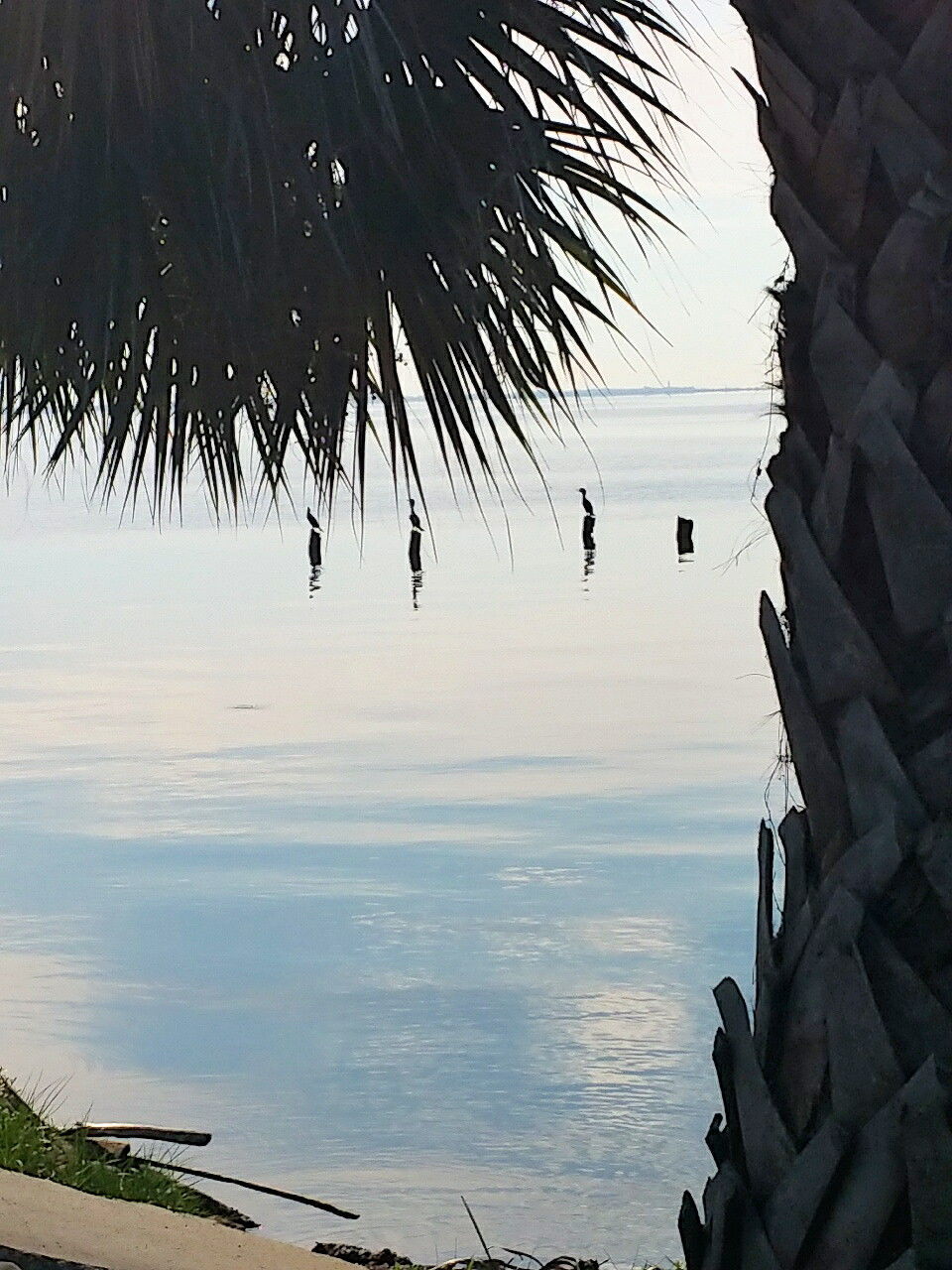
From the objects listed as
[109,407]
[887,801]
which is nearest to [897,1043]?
[887,801]

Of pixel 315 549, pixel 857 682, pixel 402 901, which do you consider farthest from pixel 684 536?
pixel 857 682

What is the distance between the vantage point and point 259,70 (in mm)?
3607

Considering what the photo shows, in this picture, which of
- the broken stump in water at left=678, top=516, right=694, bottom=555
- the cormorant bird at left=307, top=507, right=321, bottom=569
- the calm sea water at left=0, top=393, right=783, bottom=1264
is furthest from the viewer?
the broken stump in water at left=678, top=516, right=694, bottom=555

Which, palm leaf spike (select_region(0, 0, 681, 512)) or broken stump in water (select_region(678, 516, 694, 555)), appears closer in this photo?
palm leaf spike (select_region(0, 0, 681, 512))

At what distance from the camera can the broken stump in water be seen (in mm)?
37219

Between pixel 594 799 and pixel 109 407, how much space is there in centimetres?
971

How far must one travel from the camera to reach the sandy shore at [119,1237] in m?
3.11

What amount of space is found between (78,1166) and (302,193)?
2458 mm

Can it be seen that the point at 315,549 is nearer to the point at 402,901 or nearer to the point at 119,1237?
the point at 402,901

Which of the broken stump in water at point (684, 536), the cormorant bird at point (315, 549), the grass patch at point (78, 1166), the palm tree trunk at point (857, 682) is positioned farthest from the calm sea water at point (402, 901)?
the broken stump in water at point (684, 536)

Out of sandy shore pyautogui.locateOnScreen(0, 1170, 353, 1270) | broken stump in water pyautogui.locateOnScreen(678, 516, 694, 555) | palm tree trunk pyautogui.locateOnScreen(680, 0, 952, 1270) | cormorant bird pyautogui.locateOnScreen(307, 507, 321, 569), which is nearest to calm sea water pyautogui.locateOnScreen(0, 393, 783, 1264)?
palm tree trunk pyautogui.locateOnScreen(680, 0, 952, 1270)

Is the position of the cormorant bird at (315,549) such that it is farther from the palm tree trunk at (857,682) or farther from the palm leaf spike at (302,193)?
the palm tree trunk at (857,682)

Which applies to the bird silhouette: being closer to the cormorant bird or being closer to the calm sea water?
the cormorant bird

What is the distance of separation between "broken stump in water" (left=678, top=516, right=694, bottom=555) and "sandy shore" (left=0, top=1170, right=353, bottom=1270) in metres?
33.6
